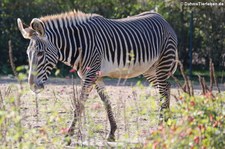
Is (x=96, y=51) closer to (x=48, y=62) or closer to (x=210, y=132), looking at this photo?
(x=48, y=62)

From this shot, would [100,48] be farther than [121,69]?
Yes

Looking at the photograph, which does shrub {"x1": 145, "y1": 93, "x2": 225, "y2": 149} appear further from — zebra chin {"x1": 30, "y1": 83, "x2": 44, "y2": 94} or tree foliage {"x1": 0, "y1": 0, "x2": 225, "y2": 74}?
tree foliage {"x1": 0, "y1": 0, "x2": 225, "y2": 74}

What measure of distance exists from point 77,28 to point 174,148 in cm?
477

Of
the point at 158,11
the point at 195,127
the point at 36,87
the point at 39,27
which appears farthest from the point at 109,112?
the point at 158,11

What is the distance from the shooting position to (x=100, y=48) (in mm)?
9617

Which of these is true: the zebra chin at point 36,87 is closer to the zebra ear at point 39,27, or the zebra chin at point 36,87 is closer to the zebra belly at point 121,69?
the zebra ear at point 39,27

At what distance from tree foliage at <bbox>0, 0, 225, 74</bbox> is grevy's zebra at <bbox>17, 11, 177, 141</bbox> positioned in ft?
27.8

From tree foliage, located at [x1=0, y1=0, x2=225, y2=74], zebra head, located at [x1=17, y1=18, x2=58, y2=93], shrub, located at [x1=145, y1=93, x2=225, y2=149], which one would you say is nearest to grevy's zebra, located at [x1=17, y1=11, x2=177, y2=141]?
zebra head, located at [x1=17, y1=18, x2=58, y2=93]

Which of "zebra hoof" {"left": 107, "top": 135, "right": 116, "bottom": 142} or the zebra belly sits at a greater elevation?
the zebra belly

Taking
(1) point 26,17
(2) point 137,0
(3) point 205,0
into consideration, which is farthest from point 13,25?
(3) point 205,0

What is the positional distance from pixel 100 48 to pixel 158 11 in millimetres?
10200

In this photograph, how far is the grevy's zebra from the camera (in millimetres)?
8883

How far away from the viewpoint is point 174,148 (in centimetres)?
501

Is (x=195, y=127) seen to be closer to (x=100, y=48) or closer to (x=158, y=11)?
(x=100, y=48)
